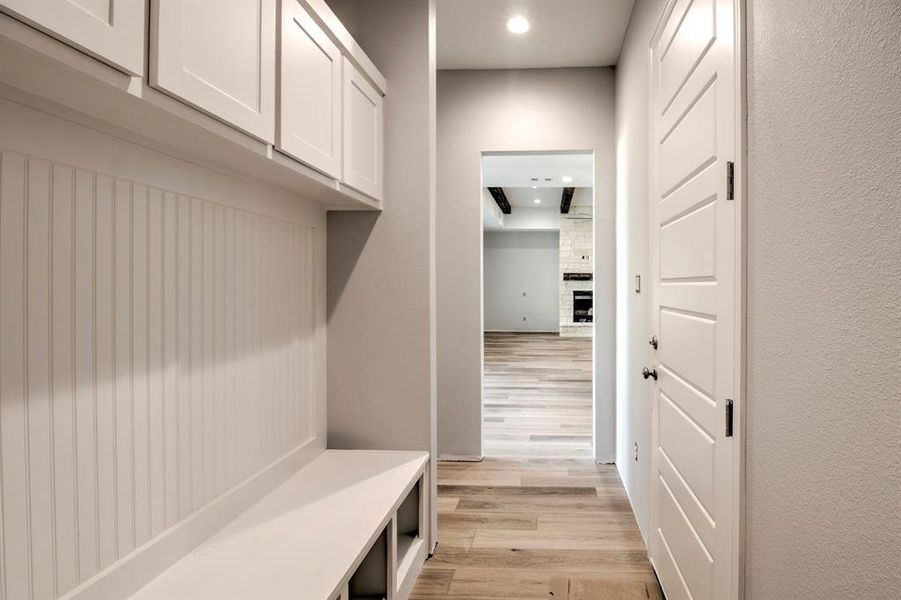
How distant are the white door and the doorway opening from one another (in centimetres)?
194

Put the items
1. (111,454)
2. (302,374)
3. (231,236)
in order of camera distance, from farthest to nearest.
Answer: (302,374) → (231,236) → (111,454)

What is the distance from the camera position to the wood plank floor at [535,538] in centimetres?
242

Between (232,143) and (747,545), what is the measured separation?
157 centimetres

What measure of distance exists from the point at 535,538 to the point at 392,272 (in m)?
1.49

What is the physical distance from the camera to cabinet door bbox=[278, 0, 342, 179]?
1600 mm

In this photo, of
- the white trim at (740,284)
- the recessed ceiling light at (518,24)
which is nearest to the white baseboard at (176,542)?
the white trim at (740,284)

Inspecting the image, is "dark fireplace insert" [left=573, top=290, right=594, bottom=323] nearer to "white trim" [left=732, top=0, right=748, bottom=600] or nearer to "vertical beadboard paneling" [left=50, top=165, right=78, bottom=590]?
"white trim" [left=732, top=0, right=748, bottom=600]

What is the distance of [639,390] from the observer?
10.0 feet

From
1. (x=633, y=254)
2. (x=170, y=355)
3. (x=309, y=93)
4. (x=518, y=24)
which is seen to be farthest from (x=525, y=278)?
(x=170, y=355)

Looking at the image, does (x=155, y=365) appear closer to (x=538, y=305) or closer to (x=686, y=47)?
(x=686, y=47)

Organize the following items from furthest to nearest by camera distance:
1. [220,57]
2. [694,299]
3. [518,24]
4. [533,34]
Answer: [533,34], [518,24], [694,299], [220,57]

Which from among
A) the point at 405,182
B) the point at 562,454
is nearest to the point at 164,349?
the point at 405,182

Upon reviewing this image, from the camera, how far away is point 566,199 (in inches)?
443

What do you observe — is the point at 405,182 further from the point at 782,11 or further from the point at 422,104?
the point at 782,11
